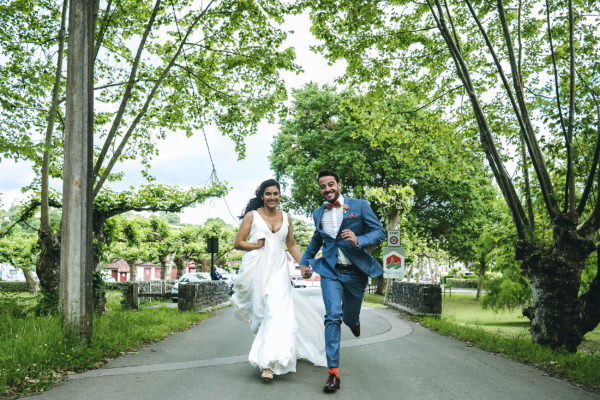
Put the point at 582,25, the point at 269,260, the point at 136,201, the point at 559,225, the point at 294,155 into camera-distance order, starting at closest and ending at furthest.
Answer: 1. the point at 269,260
2. the point at 559,225
3. the point at 582,25
4. the point at 136,201
5. the point at 294,155

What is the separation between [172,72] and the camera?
10008mm

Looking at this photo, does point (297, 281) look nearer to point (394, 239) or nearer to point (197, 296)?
point (394, 239)

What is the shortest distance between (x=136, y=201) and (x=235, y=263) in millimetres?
55379

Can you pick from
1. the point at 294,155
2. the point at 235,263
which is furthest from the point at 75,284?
the point at 235,263

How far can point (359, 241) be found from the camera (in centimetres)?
473

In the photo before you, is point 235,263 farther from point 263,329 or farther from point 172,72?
point 263,329

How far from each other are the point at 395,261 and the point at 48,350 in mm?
12132

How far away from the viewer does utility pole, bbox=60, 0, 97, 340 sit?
19.9 ft

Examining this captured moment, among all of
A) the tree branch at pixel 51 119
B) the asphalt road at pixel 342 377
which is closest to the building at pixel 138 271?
the tree branch at pixel 51 119

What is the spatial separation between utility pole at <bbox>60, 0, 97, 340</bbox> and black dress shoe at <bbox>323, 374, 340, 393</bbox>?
371cm

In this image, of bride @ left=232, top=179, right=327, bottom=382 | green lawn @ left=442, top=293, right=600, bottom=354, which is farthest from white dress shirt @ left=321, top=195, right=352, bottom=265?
green lawn @ left=442, top=293, right=600, bottom=354

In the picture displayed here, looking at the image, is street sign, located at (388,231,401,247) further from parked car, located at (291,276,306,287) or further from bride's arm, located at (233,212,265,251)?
parked car, located at (291,276,306,287)

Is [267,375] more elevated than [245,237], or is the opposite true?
[245,237]

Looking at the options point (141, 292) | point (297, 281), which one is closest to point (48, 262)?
point (141, 292)
